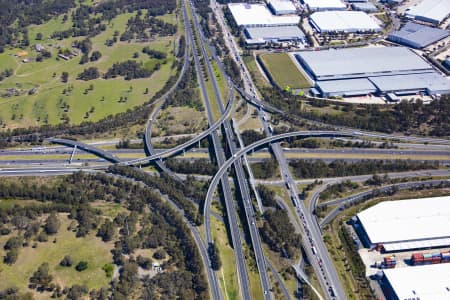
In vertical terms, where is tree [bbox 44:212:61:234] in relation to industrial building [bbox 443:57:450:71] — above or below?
below

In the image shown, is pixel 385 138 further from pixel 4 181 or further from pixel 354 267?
pixel 4 181

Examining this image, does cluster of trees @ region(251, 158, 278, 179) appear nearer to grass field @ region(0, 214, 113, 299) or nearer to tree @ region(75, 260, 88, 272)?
grass field @ region(0, 214, 113, 299)

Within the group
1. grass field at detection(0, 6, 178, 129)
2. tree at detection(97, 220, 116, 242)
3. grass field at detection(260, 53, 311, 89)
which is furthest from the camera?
grass field at detection(260, 53, 311, 89)

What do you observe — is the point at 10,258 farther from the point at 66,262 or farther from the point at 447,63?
the point at 447,63

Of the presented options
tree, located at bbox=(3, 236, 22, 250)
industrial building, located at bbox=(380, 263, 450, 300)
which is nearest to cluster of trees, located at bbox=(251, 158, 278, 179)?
industrial building, located at bbox=(380, 263, 450, 300)

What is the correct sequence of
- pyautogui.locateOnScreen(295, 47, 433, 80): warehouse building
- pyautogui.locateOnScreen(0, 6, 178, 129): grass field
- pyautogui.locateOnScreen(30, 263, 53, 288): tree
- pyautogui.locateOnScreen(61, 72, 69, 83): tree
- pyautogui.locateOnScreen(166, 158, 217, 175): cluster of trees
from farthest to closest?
pyautogui.locateOnScreen(61, 72, 69, 83): tree, pyautogui.locateOnScreen(295, 47, 433, 80): warehouse building, pyautogui.locateOnScreen(0, 6, 178, 129): grass field, pyautogui.locateOnScreen(166, 158, 217, 175): cluster of trees, pyautogui.locateOnScreen(30, 263, 53, 288): tree

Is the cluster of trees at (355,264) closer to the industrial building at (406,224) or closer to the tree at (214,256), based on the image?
the industrial building at (406,224)

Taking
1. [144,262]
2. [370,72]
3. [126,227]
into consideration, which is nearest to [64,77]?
[126,227]
